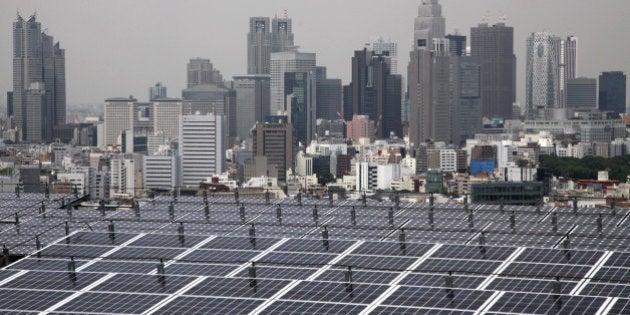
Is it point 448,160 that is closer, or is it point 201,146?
point 448,160

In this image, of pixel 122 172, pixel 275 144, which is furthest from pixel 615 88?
pixel 122 172

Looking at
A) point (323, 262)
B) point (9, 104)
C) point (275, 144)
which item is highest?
point (9, 104)

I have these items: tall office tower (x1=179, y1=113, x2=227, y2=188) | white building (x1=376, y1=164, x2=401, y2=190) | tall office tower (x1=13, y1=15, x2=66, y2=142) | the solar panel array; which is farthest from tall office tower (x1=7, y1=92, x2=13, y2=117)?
the solar panel array

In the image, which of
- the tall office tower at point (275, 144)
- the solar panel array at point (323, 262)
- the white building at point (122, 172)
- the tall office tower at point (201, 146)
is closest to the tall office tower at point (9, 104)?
the tall office tower at point (201, 146)

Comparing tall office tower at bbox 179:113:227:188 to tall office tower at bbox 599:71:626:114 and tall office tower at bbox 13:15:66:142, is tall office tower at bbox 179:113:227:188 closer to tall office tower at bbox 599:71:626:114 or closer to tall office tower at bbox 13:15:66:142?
tall office tower at bbox 13:15:66:142

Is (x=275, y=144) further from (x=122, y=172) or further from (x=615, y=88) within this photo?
(x=615, y=88)

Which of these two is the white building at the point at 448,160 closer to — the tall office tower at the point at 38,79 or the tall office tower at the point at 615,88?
the tall office tower at the point at 615,88
